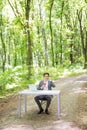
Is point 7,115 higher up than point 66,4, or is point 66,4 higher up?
point 66,4

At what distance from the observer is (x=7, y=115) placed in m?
11.8

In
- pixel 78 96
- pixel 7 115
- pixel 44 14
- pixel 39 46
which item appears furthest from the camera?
pixel 44 14

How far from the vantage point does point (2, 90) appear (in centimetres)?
2017

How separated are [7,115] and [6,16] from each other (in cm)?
2927

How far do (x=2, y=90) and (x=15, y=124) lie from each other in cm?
1016

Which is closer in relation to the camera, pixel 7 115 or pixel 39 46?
pixel 7 115

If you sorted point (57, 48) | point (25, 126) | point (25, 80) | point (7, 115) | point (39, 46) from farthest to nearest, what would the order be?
1. point (57, 48)
2. point (39, 46)
3. point (25, 80)
4. point (7, 115)
5. point (25, 126)

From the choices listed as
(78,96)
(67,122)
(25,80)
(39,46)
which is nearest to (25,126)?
(67,122)

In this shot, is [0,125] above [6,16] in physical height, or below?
below

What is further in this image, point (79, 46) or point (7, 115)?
point (79, 46)

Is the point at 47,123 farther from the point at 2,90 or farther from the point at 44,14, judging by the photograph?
the point at 44,14

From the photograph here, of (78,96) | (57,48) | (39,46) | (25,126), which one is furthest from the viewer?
(57,48)

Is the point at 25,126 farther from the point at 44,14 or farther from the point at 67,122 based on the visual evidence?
the point at 44,14

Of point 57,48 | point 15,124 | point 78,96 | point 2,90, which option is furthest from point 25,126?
point 57,48
